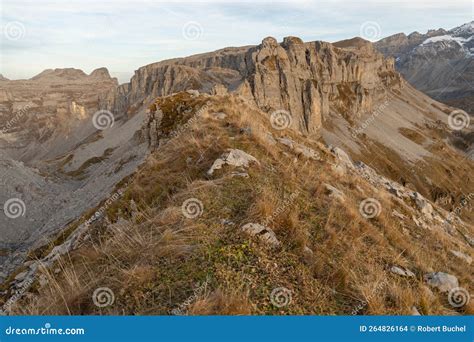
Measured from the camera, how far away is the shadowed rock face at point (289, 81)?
368 ft

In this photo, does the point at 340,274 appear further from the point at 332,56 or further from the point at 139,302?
the point at 332,56

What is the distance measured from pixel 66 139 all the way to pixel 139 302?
565ft

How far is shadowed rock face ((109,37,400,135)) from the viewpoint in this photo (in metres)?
112

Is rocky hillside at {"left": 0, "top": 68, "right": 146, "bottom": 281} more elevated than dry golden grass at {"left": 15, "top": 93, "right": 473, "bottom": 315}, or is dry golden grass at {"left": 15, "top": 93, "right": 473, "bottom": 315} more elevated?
dry golden grass at {"left": 15, "top": 93, "right": 473, "bottom": 315}

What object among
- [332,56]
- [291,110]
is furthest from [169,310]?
[332,56]

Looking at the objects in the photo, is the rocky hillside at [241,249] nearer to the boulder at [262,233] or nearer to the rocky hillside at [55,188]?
the boulder at [262,233]

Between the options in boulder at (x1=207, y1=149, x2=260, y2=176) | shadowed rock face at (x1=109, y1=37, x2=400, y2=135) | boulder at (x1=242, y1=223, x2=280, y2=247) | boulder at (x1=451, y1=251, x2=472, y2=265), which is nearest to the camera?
boulder at (x1=242, y1=223, x2=280, y2=247)

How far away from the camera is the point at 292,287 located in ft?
20.9

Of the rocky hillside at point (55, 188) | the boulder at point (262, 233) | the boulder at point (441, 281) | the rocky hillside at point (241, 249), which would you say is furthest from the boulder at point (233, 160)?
the rocky hillside at point (55, 188)

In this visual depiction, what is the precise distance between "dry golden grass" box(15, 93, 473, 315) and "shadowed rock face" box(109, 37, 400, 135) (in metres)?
94.1

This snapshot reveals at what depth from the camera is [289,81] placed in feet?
384

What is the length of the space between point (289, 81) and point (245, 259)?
115 m

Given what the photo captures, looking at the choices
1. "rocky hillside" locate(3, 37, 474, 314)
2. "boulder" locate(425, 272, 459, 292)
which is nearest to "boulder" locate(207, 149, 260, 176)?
"rocky hillside" locate(3, 37, 474, 314)

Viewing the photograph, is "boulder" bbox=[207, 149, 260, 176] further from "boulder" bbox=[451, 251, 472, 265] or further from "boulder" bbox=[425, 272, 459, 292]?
"boulder" bbox=[451, 251, 472, 265]
